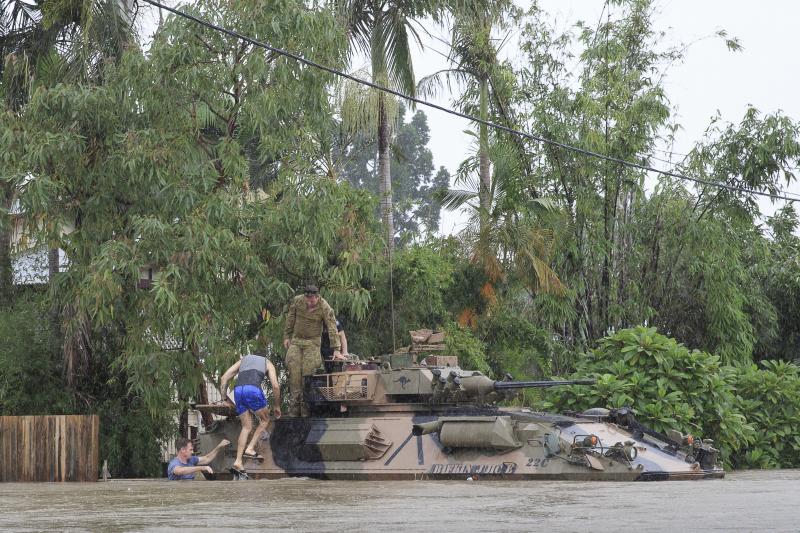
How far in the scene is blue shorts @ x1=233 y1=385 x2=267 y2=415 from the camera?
14.5 metres

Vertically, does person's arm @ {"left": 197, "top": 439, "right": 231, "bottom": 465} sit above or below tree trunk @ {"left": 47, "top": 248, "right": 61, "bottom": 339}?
below

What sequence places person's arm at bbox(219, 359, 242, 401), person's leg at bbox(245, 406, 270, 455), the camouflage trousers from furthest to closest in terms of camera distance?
the camouflage trousers
person's leg at bbox(245, 406, 270, 455)
person's arm at bbox(219, 359, 242, 401)

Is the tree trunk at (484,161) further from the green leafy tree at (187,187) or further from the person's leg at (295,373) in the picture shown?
the person's leg at (295,373)

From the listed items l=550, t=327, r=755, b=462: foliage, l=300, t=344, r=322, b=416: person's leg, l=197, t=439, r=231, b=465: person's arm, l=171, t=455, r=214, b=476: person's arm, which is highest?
l=300, t=344, r=322, b=416: person's leg

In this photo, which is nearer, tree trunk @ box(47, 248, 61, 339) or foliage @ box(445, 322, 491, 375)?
tree trunk @ box(47, 248, 61, 339)

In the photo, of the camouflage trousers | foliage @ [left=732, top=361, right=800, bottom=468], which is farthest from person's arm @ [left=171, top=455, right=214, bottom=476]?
foliage @ [left=732, top=361, right=800, bottom=468]

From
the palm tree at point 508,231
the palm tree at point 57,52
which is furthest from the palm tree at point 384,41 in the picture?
the palm tree at point 57,52

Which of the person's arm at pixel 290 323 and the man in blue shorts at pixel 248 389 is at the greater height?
the person's arm at pixel 290 323

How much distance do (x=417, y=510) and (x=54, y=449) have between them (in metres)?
9.54

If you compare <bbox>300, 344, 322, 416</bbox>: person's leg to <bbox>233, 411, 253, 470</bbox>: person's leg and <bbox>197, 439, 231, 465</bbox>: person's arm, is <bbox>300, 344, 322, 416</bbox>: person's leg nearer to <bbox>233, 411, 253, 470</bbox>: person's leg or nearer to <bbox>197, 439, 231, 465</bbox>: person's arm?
<bbox>233, 411, 253, 470</bbox>: person's leg

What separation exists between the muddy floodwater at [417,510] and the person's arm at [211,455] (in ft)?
16.2

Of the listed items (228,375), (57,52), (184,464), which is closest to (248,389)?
(228,375)

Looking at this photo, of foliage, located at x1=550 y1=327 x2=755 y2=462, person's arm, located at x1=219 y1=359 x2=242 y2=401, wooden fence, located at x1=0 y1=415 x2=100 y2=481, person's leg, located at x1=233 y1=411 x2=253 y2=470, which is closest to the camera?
person's arm, located at x1=219 y1=359 x2=242 y2=401

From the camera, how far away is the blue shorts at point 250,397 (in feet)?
47.5
